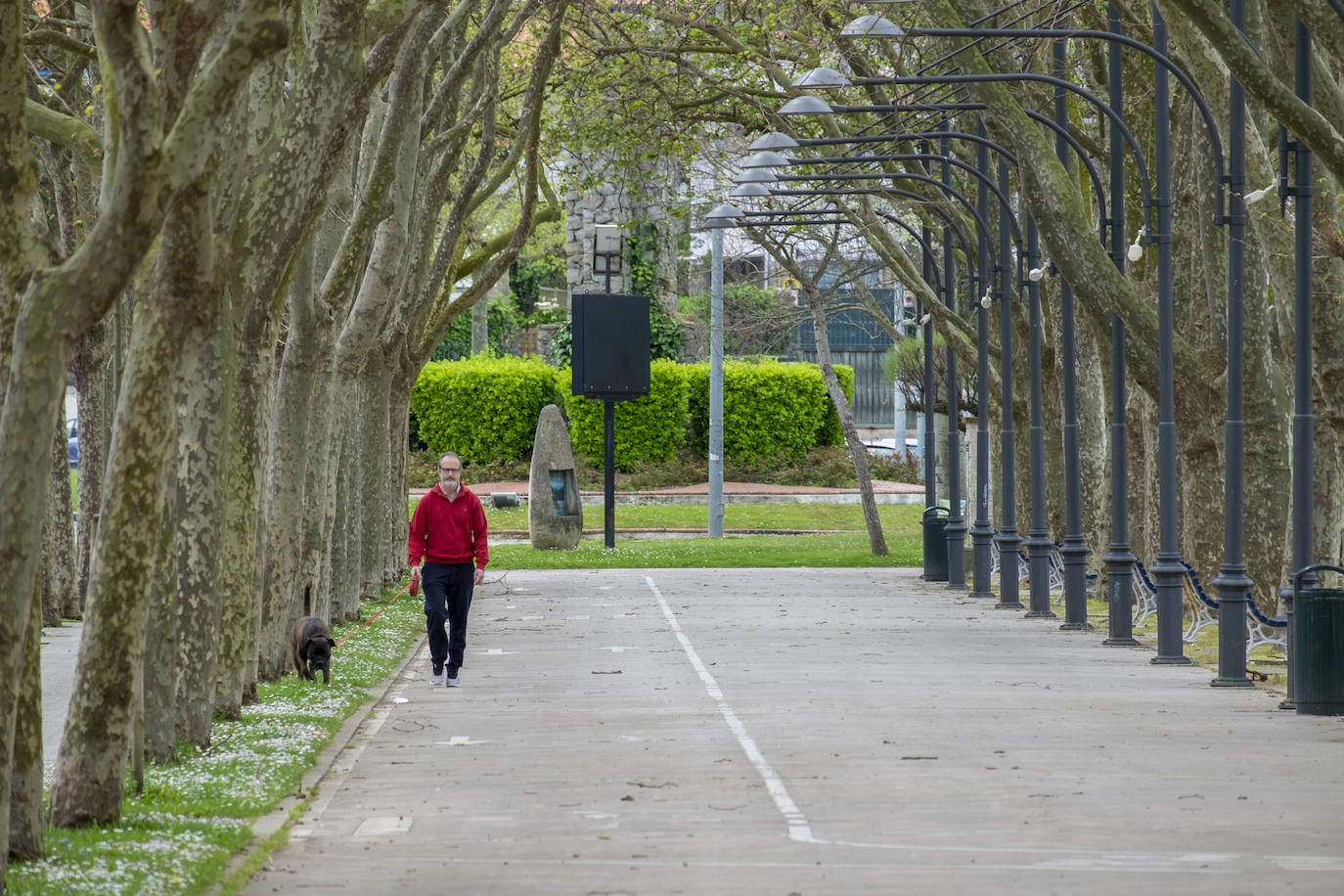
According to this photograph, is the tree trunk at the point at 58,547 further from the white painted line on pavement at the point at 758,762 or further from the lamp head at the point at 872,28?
the lamp head at the point at 872,28

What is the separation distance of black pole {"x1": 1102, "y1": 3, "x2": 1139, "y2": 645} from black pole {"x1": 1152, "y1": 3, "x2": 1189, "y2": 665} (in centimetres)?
71

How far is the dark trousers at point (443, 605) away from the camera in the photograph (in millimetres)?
16328

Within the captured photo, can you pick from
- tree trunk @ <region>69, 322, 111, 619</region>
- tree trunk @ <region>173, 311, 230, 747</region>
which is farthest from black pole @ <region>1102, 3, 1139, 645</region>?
Answer: tree trunk @ <region>69, 322, 111, 619</region>

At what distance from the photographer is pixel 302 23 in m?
13.2

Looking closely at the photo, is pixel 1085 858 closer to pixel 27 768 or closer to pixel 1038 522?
pixel 27 768

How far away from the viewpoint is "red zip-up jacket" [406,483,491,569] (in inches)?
638

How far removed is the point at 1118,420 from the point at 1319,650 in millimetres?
5987

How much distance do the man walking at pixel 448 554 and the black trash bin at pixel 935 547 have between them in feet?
48.2

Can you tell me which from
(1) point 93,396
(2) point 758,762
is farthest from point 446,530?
(1) point 93,396

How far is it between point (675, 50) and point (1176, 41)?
10378mm

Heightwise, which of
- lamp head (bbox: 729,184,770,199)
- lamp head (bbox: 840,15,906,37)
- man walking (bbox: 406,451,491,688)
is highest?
lamp head (bbox: 840,15,906,37)

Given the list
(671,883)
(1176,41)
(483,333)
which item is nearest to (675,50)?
(1176,41)

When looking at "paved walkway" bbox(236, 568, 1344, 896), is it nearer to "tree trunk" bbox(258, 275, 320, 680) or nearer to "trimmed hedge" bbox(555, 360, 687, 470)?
"tree trunk" bbox(258, 275, 320, 680)

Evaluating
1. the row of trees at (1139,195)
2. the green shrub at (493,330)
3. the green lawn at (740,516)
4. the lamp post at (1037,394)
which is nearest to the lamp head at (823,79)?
the lamp post at (1037,394)
